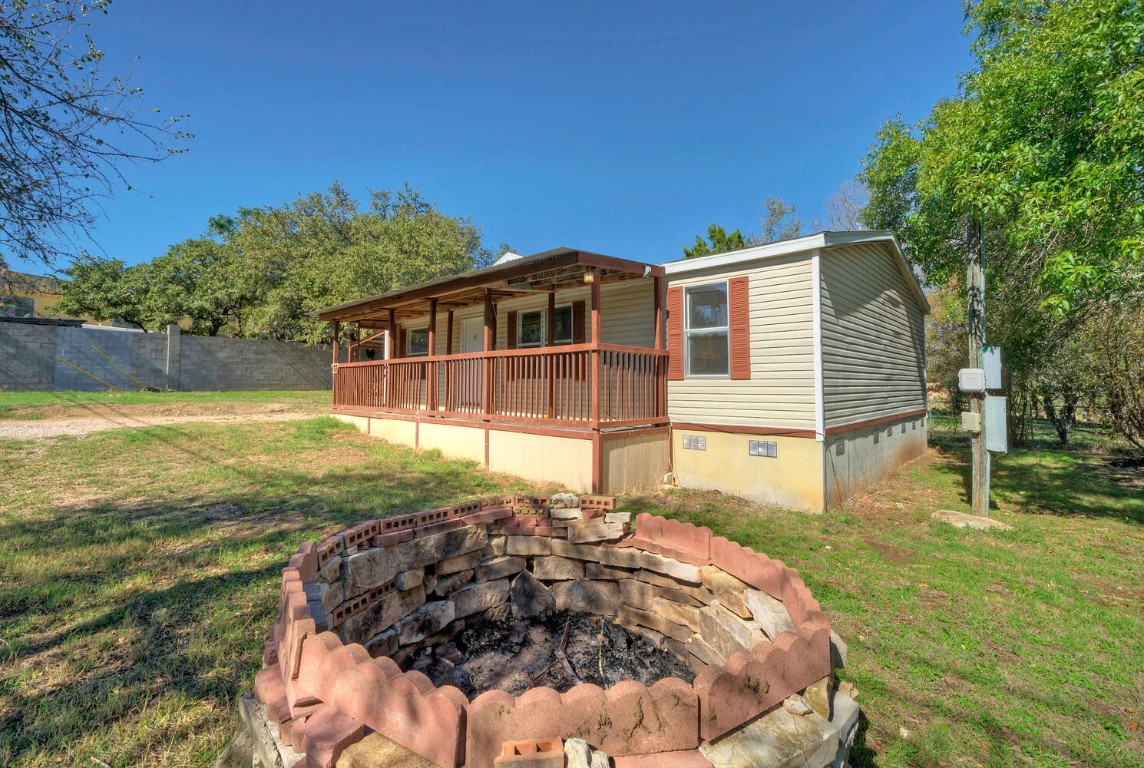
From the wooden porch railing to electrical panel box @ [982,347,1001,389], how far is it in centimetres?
405

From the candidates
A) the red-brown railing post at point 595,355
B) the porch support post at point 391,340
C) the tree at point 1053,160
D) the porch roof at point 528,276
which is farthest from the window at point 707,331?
the porch support post at point 391,340

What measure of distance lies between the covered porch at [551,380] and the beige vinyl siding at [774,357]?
938mm

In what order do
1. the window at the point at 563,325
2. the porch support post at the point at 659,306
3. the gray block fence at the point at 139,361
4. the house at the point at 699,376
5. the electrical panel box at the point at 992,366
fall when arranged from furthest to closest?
the gray block fence at the point at 139,361 < the window at the point at 563,325 < the porch support post at the point at 659,306 < the house at the point at 699,376 < the electrical panel box at the point at 992,366

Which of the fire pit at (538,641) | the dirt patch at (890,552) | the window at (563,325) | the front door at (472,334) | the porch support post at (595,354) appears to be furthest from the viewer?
the front door at (472,334)

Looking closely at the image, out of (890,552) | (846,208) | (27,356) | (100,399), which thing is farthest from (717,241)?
(27,356)

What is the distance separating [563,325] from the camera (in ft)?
31.0

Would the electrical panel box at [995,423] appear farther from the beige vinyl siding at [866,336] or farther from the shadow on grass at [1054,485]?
the beige vinyl siding at [866,336]

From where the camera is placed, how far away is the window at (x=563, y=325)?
9305mm

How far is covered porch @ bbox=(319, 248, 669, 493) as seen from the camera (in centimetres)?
652

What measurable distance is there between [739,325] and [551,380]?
9.39ft

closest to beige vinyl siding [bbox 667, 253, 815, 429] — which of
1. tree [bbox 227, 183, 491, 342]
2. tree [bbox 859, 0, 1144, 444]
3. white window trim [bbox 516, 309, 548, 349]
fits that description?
tree [bbox 859, 0, 1144, 444]

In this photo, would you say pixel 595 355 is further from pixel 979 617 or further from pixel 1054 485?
pixel 1054 485

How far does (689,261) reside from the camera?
7230 millimetres

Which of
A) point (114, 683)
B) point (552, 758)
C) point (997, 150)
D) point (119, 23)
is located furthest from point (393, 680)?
point (997, 150)
